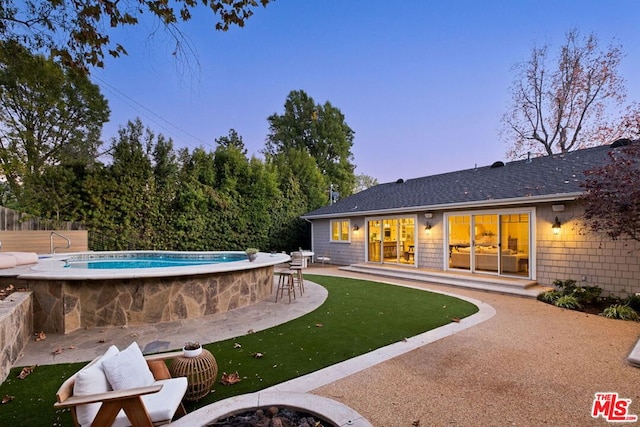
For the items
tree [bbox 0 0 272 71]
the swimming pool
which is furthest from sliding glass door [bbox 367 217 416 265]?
tree [bbox 0 0 272 71]

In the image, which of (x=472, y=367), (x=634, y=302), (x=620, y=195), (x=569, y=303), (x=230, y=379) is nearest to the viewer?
(x=230, y=379)

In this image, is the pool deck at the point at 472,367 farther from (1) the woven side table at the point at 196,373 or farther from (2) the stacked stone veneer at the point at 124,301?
(1) the woven side table at the point at 196,373

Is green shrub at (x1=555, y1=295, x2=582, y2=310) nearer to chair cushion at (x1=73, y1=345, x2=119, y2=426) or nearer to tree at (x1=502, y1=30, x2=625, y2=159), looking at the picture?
chair cushion at (x1=73, y1=345, x2=119, y2=426)

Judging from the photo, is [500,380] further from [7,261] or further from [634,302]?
[7,261]

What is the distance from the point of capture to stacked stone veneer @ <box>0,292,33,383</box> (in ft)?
12.1

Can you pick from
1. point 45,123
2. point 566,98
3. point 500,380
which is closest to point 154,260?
point 45,123

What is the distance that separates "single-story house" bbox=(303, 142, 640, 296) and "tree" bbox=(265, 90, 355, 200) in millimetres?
14524

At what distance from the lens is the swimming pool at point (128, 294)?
521cm

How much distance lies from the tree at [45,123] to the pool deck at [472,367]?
920 cm

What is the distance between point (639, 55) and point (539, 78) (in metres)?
3.97

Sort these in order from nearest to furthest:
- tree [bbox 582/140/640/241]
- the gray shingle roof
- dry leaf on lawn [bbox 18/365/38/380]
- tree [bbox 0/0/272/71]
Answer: dry leaf on lawn [bbox 18/365/38/380], tree [bbox 0/0/272/71], tree [bbox 582/140/640/241], the gray shingle roof

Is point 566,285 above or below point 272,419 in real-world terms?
below

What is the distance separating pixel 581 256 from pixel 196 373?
9058 mm

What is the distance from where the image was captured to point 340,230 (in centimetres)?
1480
